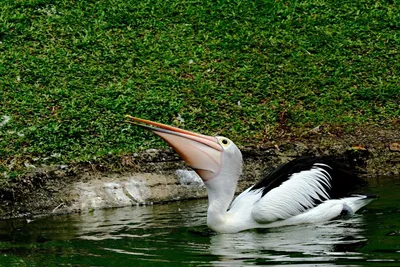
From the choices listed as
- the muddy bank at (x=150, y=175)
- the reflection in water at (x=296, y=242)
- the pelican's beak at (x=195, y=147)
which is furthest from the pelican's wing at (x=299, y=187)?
the muddy bank at (x=150, y=175)

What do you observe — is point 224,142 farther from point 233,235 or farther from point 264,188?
point 233,235

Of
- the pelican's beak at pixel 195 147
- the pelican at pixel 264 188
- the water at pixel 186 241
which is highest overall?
the pelican's beak at pixel 195 147

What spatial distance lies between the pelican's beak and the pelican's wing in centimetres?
51

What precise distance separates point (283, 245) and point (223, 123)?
168 inches

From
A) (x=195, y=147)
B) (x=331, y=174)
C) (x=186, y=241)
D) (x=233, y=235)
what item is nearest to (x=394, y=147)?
(x=331, y=174)

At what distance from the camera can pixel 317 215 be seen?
712 cm

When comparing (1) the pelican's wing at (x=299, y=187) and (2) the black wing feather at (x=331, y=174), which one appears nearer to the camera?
(1) the pelican's wing at (x=299, y=187)

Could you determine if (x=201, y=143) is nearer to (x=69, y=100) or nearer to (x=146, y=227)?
(x=146, y=227)

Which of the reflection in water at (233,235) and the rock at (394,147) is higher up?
the rock at (394,147)

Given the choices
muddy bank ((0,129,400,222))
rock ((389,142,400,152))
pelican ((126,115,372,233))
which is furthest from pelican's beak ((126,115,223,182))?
rock ((389,142,400,152))

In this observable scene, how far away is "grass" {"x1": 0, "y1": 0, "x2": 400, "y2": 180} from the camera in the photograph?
9766 millimetres

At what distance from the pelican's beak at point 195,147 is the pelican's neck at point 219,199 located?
0.09m

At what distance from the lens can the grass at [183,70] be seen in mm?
9766

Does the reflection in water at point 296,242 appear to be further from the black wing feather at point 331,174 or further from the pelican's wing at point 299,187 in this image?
the black wing feather at point 331,174
